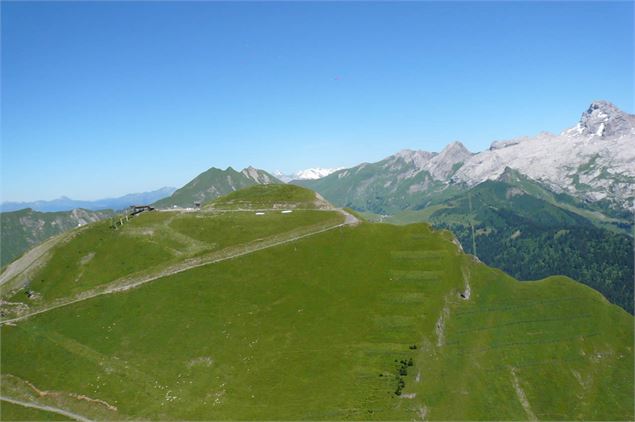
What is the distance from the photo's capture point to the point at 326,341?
109 m

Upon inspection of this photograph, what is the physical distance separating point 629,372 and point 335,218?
3899 inches

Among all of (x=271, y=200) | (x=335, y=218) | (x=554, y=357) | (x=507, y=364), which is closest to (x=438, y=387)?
(x=507, y=364)

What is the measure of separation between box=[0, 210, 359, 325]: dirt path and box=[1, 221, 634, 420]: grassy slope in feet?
9.37

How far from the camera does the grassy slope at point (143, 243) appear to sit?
129 m

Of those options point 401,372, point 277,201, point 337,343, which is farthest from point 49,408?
point 277,201

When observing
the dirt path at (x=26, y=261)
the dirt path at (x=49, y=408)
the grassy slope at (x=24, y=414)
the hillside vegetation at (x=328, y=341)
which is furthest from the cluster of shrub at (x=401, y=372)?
the dirt path at (x=26, y=261)

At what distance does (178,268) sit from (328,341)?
2139 inches

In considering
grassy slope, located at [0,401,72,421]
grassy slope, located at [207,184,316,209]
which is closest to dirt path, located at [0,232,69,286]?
grassy slope, located at [0,401,72,421]

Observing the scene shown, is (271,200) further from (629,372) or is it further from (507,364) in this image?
(629,372)

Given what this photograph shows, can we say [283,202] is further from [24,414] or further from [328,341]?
[24,414]

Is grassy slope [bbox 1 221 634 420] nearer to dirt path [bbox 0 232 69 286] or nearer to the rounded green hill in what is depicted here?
dirt path [bbox 0 232 69 286]

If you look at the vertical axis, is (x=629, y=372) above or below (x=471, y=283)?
below

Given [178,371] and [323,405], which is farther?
[178,371]

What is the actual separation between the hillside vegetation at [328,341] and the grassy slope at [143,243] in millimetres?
1078
